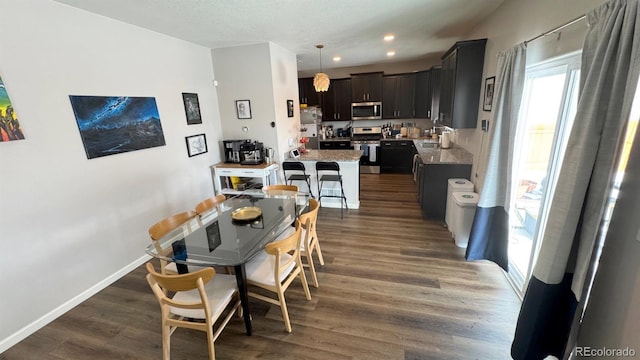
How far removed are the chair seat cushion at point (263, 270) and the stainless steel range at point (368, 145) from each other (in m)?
4.62

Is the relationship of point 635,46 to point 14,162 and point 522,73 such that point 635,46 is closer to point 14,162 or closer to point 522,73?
point 522,73

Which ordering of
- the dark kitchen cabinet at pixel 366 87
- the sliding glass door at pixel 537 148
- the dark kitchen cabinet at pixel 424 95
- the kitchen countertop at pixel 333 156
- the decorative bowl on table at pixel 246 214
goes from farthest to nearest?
the dark kitchen cabinet at pixel 366 87, the dark kitchen cabinet at pixel 424 95, the kitchen countertop at pixel 333 156, the decorative bowl on table at pixel 246 214, the sliding glass door at pixel 537 148

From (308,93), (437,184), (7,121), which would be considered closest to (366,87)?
(308,93)

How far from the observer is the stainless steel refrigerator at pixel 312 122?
22.0 feet

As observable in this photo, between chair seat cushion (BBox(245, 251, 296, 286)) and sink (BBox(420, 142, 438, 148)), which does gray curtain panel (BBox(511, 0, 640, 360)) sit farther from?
sink (BBox(420, 142, 438, 148))

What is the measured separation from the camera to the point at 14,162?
77.6 inches

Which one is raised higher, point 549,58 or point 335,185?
point 549,58

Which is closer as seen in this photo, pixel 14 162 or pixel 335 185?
pixel 14 162

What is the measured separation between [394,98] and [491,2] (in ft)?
11.9

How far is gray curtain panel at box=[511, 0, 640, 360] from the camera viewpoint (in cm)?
112

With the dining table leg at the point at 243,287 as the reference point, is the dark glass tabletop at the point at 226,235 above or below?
above

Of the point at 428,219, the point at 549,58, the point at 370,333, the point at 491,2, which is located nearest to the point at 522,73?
the point at 549,58

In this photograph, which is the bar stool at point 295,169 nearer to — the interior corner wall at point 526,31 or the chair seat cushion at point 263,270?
the chair seat cushion at point 263,270

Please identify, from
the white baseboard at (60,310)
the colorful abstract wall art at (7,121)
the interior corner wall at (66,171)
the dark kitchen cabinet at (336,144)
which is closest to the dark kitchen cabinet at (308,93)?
the dark kitchen cabinet at (336,144)
